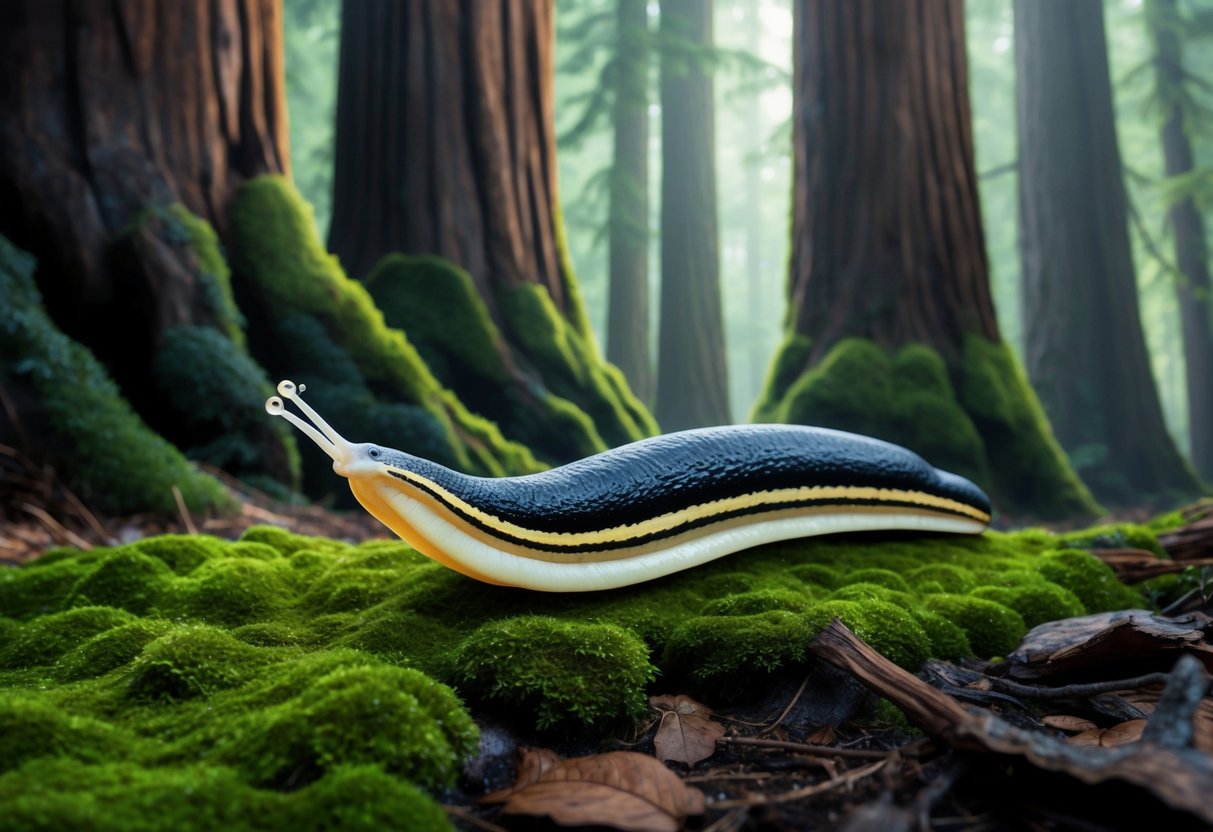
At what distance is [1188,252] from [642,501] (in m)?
21.1

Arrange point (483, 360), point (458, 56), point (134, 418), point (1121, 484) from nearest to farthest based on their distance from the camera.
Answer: point (134, 418) < point (483, 360) < point (458, 56) < point (1121, 484)

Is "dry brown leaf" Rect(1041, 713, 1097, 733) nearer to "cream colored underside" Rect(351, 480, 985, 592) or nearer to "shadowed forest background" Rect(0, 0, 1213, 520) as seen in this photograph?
"cream colored underside" Rect(351, 480, 985, 592)

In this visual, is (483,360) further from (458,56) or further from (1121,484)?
(1121,484)

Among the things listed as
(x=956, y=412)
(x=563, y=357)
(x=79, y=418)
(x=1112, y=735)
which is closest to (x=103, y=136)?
(x=79, y=418)

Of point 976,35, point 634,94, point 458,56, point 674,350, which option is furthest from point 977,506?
point 976,35

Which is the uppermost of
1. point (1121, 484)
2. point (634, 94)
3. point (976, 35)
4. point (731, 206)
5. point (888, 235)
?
point (976, 35)

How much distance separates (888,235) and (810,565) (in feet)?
19.9

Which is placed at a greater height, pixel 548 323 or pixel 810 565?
pixel 548 323

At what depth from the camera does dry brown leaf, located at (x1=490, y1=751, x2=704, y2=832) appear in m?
1.66

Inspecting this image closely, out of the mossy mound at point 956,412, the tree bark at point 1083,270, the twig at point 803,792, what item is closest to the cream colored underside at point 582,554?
the twig at point 803,792

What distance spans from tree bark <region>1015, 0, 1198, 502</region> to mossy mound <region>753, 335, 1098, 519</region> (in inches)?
168

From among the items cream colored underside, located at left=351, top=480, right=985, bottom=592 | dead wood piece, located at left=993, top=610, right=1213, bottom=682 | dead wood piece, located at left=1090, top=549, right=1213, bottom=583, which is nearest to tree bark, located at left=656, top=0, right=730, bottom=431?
dead wood piece, located at left=1090, top=549, right=1213, bottom=583

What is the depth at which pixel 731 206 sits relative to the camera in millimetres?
61188

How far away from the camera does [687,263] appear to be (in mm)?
17453
